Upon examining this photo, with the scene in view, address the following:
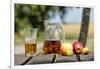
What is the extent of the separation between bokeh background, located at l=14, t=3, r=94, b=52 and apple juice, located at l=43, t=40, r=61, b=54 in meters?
0.04

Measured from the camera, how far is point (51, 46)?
1.67 m

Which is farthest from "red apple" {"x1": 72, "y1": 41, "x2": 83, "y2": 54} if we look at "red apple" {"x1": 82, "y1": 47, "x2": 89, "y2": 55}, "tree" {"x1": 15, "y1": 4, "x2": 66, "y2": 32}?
"tree" {"x1": 15, "y1": 4, "x2": 66, "y2": 32}

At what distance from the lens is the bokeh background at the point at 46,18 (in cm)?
158

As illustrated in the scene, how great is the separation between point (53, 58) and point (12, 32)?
0.33 meters

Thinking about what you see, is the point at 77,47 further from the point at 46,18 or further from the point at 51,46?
the point at 46,18

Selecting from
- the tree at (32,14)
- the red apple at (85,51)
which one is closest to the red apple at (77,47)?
the red apple at (85,51)

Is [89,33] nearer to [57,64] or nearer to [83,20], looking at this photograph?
[83,20]

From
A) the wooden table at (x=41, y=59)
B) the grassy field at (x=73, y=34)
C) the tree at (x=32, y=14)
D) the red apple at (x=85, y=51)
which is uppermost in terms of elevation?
the tree at (x=32, y=14)

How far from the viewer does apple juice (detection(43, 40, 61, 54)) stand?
1650 millimetres

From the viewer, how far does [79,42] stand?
173 centimetres

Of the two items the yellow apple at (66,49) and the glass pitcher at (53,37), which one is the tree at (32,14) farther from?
the yellow apple at (66,49)

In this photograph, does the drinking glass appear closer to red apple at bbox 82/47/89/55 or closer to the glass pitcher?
the glass pitcher

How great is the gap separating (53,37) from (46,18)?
14cm
